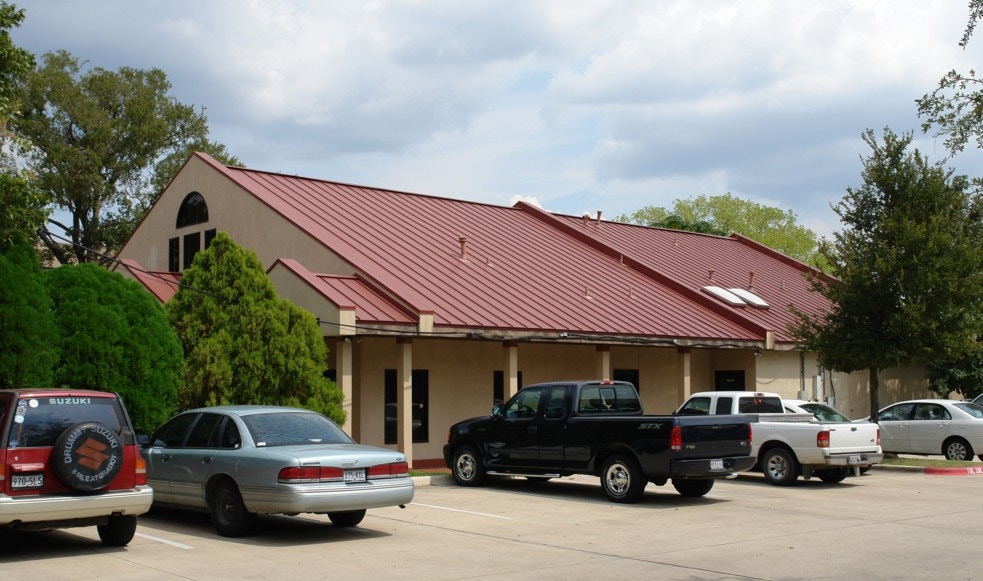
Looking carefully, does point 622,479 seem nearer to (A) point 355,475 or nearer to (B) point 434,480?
(B) point 434,480

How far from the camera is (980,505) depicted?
52.4 feet

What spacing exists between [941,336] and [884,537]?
12.9 meters

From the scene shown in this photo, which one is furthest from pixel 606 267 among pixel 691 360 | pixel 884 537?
pixel 884 537

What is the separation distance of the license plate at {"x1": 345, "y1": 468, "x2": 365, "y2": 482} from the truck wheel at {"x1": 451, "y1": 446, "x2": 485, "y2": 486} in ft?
20.8

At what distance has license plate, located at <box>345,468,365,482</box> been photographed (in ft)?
38.9

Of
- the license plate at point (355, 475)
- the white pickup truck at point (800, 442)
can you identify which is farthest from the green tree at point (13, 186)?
the white pickup truck at point (800, 442)

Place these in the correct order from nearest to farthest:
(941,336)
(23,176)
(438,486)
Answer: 1. (23,176)
2. (438,486)
3. (941,336)

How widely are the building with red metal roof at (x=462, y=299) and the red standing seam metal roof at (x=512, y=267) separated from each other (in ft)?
0.22

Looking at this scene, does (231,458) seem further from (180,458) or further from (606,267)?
(606,267)

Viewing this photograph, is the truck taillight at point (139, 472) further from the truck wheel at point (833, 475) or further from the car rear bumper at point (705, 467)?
the truck wheel at point (833, 475)

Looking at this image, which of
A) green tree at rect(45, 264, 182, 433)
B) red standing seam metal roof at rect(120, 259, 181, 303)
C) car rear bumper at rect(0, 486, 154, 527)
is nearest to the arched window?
red standing seam metal roof at rect(120, 259, 181, 303)

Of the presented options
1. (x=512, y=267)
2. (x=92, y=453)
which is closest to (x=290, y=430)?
(x=92, y=453)

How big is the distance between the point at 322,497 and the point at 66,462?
8.91 feet

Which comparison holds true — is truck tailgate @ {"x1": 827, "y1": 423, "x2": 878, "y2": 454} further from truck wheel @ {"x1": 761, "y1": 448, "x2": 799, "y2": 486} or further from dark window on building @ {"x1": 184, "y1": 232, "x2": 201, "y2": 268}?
dark window on building @ {"x1": 184, "y1": 232, "x2": 201, "y2": 268}
